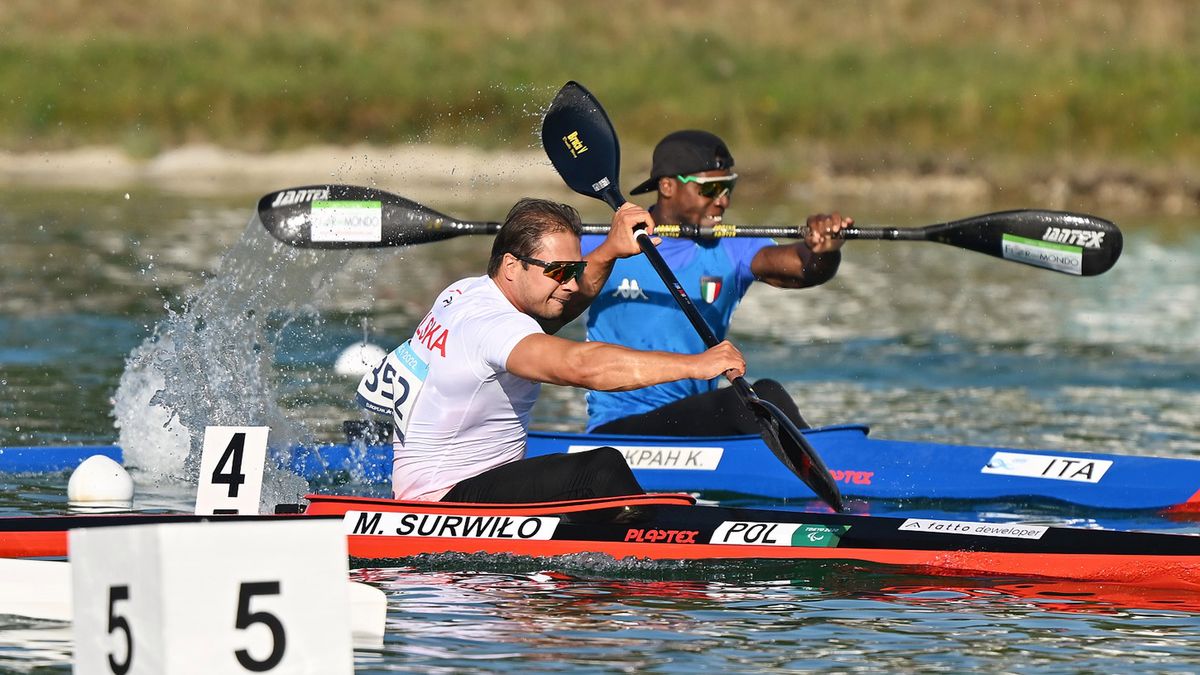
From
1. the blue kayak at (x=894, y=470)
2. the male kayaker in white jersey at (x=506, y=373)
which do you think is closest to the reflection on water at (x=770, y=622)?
the male kayaker in white jersey at (x=506, y=373)

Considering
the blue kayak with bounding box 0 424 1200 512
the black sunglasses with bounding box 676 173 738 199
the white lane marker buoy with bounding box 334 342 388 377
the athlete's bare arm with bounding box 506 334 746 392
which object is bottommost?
the blue kayak with bounding box 0 424 1200 512

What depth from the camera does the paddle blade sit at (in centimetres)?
918

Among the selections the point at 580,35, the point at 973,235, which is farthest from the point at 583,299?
the point at 580,35

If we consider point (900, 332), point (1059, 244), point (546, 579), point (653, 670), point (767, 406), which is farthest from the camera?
point (900, 332)

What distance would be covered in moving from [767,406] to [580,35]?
30094 mm

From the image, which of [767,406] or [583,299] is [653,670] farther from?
[583,299]

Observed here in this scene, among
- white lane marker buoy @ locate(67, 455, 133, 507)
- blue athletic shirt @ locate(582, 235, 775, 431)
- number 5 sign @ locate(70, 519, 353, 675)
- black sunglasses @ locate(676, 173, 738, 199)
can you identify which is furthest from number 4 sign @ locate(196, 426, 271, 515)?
black sunglasses @ locate(676, 173, 738, 199)

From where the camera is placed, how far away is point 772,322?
17203 mm

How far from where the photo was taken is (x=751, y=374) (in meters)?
14.0

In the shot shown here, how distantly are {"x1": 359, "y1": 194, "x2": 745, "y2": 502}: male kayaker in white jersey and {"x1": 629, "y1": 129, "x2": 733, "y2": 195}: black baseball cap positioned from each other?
1.98 m

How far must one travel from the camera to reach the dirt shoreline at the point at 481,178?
27.0 m

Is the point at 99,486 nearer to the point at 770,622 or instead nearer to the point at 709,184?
the point at 709,184

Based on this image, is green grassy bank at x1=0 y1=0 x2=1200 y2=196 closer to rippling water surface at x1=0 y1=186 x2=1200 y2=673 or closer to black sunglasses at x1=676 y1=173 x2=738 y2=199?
rippling water surface at x1=0 y1=186 x2=1200 y2=673

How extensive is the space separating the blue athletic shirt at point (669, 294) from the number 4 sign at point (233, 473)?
2620 millimetres
